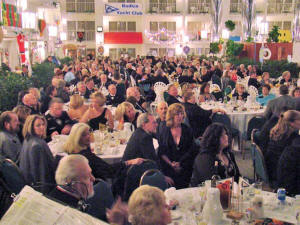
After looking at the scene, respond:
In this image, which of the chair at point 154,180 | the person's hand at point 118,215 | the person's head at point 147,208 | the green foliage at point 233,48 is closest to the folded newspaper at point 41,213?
the person's hand at point 118,215

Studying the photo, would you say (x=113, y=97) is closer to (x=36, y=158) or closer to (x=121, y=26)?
(x=36, y=158)

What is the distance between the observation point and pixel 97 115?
593 cm

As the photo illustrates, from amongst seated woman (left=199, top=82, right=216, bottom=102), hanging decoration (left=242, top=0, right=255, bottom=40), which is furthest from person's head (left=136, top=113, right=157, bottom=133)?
hanging decoration (left=242, top=0, right=255, bottom=40)

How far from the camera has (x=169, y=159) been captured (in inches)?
189

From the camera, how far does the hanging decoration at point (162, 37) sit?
29672 millimetres

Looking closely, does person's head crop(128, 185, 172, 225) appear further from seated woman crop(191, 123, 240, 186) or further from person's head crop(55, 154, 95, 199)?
seated woman crop(191, 123, 240, 186)

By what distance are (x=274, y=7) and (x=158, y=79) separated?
22.3m

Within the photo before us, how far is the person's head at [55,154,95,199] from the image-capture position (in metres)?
2.94

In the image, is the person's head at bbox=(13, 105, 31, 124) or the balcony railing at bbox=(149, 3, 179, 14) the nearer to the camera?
the person's head at bbox=(13, 105, 31, 124)

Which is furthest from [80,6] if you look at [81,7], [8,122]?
[8,122]

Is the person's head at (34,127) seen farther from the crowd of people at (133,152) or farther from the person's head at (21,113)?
the person's head at (21,113)

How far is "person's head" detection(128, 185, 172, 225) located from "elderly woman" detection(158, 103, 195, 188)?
7.74 ft

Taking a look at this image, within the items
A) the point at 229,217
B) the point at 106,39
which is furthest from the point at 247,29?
the point at 229,217

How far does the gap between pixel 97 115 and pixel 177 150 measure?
167 centimetres
